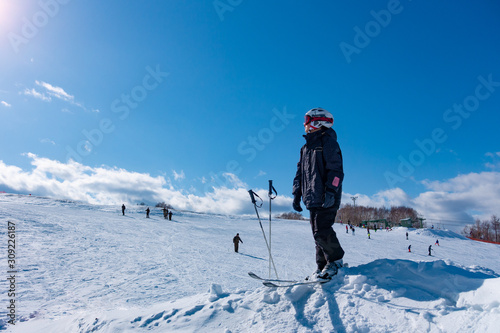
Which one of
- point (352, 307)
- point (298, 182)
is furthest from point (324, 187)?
point (352, 307)

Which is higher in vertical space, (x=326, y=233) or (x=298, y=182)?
(x=298, y=182)

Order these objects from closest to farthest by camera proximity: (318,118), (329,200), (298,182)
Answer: (329,200) < (318,118) < (298,182)

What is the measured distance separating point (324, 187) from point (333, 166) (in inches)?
12.9

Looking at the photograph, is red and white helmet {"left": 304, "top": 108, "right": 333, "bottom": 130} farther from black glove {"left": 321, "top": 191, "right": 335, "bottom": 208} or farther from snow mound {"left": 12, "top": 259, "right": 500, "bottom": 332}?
snow mound {"left": 12, "top": 259, "right": 500, "bottom": 332}

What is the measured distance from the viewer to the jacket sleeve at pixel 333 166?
141 inches

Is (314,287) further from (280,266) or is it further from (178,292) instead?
(280,266)

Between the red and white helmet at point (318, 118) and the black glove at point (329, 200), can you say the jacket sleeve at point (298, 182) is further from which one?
the black glove at point (329, 200)

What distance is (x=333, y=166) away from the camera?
143 inches

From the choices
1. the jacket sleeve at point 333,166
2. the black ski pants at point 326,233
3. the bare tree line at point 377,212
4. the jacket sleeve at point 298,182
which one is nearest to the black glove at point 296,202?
the jacket sleeve at point 298,182

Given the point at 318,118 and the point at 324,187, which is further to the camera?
the point at 318,118

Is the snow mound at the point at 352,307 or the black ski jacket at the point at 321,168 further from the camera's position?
the black ski jacket at the point at 321,168

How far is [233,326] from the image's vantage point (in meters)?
2.89

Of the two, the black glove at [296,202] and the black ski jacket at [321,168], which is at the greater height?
the black ski jacket at [321,168]

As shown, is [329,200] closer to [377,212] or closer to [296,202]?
[296,202]
